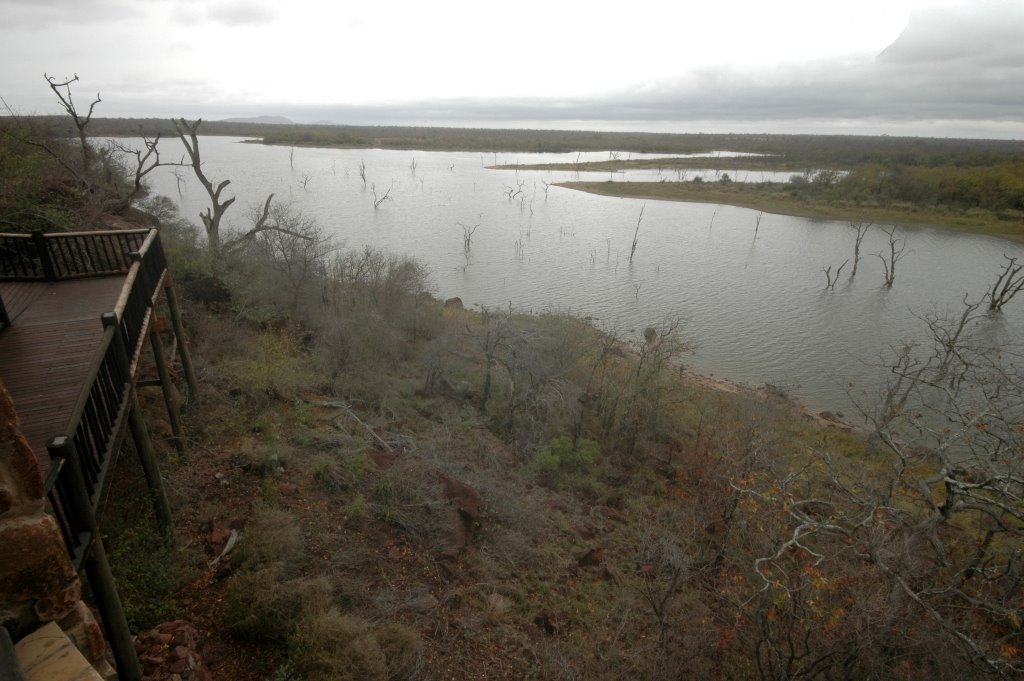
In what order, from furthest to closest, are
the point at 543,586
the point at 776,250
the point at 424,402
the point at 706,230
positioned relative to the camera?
1. the point at 706,230
2. the point at 776,250
3. the point at 424,402
4. the point at 543,586

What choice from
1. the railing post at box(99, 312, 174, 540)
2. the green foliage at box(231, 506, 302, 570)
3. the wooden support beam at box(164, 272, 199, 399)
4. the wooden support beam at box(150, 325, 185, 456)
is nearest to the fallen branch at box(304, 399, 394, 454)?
the wooden support beam at box(164, 272, 199, 399)

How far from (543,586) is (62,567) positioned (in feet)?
21.2

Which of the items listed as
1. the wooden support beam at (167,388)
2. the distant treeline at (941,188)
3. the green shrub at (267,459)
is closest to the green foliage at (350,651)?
the green shrub at (267,459)

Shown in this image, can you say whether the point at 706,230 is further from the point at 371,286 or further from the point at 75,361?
the point at 75,361

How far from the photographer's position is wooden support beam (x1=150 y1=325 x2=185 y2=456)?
834cm

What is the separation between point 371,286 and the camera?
20406 millimetres

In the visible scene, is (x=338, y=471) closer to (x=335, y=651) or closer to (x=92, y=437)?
(x=335, y=651)

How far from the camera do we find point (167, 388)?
28.3 ft

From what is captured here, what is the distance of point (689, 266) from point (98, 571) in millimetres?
31357

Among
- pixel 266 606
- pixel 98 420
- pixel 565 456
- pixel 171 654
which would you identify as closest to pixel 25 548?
pixel 98 420

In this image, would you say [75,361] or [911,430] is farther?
[911,430]

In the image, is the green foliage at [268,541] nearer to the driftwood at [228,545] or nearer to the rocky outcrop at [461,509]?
the driftwood at [228,545]

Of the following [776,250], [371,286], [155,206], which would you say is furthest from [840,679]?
[776,250]

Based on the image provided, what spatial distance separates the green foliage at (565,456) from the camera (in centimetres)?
1226
